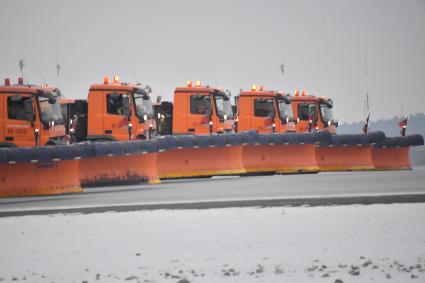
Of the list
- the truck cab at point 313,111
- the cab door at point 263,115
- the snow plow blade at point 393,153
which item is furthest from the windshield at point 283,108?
the snow plow blade at point 393,153

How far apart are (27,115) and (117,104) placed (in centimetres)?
366

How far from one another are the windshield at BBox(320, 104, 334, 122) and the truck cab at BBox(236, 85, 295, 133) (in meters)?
3.91

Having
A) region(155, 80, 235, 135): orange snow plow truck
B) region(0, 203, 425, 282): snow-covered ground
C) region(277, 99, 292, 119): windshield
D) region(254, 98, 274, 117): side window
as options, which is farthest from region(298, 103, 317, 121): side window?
region(0, 203, 425, 282): snow-covered ground

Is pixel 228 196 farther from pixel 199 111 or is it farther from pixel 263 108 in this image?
pixel 263 108

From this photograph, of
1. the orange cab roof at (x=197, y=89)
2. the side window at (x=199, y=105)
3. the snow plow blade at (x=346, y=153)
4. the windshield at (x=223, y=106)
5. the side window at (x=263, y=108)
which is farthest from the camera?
the side window at (x=263, y=108)

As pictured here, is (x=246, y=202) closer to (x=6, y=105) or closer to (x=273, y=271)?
(x=273, y=271)

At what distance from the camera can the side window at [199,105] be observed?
1262 inches

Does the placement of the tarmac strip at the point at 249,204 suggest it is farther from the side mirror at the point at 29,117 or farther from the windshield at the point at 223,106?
the windshield at the point at 223,106

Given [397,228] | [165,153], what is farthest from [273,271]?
[165,153]

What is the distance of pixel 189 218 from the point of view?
14.2 metres

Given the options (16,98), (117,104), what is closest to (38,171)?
(16,98)

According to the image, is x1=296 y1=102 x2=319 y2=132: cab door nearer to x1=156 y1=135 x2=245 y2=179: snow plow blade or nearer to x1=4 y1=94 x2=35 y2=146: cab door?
x1=156 y1=135 x2=245 y2=179: snow plow blade

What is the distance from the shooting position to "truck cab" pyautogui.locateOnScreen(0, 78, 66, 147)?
25.7 m

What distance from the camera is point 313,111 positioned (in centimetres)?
3894
